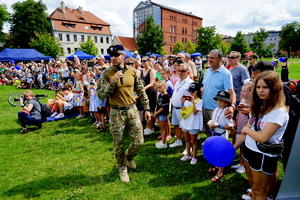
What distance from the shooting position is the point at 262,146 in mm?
2141

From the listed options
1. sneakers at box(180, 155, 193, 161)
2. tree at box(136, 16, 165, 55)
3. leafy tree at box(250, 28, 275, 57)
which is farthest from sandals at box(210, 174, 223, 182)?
leafy tree at box(250, 28, 275, 57)

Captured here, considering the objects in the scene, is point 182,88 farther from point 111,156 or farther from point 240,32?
point 240,32

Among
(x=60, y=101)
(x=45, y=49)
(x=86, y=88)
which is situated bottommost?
(x=60, y=101)

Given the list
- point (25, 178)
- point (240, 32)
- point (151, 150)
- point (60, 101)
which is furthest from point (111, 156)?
point (240, 32)

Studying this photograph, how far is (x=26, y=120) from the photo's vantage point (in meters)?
6.89

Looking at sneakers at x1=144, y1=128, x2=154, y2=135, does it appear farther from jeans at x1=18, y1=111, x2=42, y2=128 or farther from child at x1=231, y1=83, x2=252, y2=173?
jeans at x1=18, y1=111, x2=42, y2=128

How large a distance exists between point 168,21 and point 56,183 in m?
67.6

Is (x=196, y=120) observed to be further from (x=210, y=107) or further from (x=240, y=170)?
(x=240, y=170)

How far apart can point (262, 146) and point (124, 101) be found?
2.28 meters

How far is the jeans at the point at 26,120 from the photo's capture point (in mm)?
6820

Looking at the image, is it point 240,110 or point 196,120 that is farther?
point 196,120

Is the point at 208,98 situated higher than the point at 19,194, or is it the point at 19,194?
the point at 208,98

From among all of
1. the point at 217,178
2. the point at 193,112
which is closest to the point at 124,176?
the point at 217,178

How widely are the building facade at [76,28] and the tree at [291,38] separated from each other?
2679 inches
